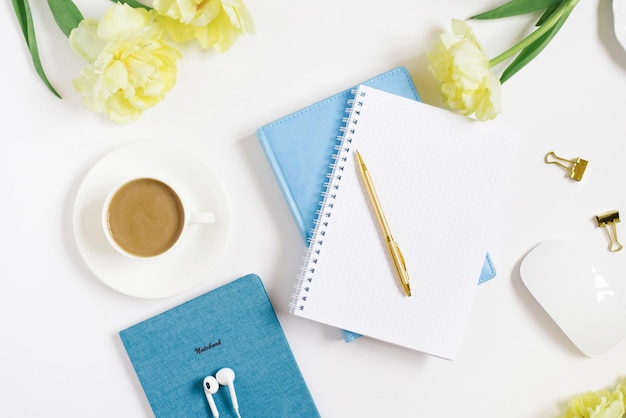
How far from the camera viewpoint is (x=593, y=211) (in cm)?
92

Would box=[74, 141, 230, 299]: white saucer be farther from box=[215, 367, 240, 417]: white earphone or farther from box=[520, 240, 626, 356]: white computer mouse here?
box=[520, 240, 626, 356]: white computer mouse

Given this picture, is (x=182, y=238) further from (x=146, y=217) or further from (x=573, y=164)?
(x=573, y=164)

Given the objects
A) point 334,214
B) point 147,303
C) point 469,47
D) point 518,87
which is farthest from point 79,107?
point 518,87

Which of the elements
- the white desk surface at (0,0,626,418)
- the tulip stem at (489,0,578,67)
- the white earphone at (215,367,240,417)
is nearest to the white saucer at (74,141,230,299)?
the white desk surface at (0,0,626,418)

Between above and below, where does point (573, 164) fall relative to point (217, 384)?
above

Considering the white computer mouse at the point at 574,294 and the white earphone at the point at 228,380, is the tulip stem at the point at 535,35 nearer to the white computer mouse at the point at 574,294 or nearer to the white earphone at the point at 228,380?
the white computer mouse at the point at 574,294

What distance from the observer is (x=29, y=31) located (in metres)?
0.82

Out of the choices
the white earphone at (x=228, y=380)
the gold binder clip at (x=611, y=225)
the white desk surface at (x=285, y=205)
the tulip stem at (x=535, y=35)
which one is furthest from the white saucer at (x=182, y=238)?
the gold binder clip at (x=611, y=225)

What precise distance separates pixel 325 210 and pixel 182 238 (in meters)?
0.21

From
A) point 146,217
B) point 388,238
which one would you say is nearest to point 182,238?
point 146,217

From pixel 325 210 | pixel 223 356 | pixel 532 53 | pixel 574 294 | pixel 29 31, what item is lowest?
pixel 574 294

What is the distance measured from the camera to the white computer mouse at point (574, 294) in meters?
0.89

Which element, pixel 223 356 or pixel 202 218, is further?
pixel 223 356

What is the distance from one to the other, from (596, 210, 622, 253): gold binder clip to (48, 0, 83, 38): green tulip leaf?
0.85 m
